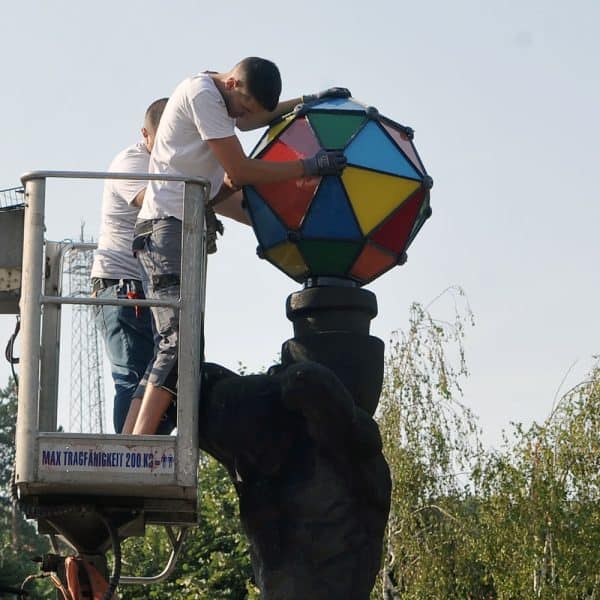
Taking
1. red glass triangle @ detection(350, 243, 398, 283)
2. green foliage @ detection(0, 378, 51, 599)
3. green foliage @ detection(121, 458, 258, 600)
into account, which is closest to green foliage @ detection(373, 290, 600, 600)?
green foliage @ detection(121, 458, 258, 600)

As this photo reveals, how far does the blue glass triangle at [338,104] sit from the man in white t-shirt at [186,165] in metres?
0.39

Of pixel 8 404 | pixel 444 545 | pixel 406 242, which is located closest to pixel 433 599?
pixel 444 545

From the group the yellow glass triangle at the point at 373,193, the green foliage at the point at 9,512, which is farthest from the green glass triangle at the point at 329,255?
the green foliage at the point at 9,512

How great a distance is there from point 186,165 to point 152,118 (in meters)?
0.81

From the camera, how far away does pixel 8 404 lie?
6438cm

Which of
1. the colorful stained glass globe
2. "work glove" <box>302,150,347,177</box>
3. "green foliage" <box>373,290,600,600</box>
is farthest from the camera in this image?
"green foliage" <box>373,290,600,600</box>

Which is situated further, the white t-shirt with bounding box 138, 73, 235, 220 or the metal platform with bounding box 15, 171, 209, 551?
the white t-shirt with bounding box 138, 73, 235, 220

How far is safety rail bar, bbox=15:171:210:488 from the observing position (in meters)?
8.40

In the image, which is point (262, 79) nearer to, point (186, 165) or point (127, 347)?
point (186, 165)

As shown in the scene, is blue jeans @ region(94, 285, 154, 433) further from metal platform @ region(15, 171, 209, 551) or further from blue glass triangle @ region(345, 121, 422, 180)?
blue glass triangle @ region(345, 121, 422, 180)

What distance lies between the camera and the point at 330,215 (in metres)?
9.22

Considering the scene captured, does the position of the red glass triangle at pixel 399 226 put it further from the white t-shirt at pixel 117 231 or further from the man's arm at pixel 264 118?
the white t-shirt at pixel 117 231

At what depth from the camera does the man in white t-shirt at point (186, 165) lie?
28.5ft

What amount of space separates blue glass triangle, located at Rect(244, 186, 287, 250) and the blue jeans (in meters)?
0.74
